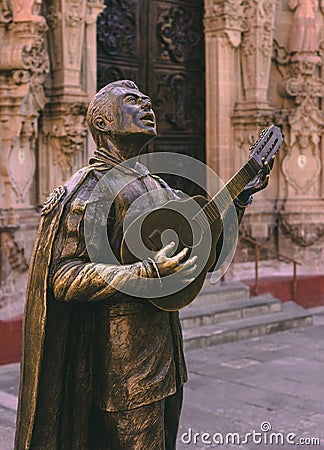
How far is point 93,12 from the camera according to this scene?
30.6 ft

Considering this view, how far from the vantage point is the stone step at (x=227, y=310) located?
9.62 m

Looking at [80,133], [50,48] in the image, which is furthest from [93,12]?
[80,133]

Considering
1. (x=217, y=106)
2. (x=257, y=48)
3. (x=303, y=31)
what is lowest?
(x=217, y=106)

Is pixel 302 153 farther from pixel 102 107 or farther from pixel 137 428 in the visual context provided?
pixel 137 428

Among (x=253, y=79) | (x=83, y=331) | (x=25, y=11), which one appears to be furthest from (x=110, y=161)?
(x=253, y=79)

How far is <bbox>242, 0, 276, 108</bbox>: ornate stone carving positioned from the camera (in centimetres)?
1127

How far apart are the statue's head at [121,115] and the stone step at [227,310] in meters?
6.31

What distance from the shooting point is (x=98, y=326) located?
3.23 metres

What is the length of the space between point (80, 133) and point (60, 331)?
5.98m

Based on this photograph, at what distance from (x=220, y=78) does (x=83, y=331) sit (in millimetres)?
8416

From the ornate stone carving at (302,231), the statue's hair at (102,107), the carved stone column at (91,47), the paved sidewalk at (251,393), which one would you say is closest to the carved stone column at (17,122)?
the carved stone column at (91,47)

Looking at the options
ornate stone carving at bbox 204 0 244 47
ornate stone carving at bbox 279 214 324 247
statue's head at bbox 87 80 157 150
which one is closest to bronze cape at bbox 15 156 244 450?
statue's head at bbox 87 80 157 150

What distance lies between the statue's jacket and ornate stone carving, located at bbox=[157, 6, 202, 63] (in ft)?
26.3

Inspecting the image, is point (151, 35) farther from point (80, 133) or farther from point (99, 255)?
point (99, 255)
